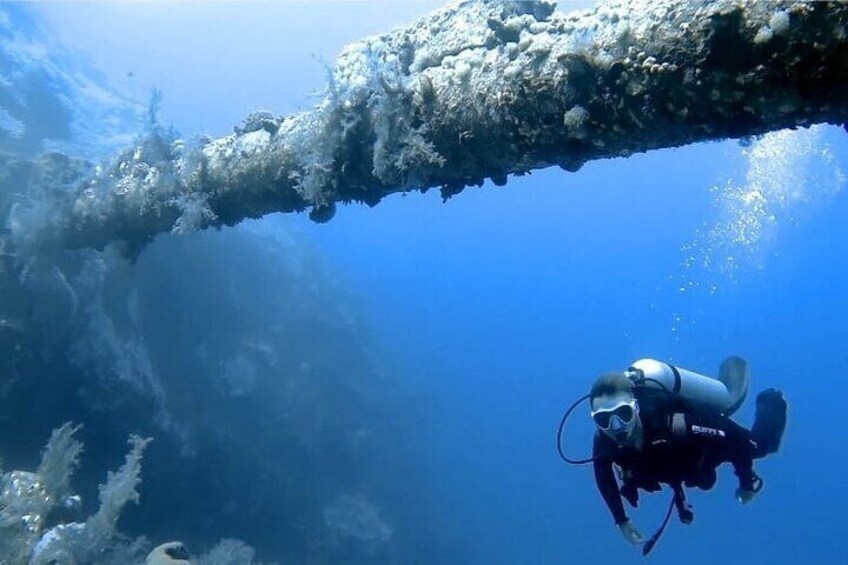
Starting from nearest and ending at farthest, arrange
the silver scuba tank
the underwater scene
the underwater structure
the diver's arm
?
1. the underwater structure
2. the underwater scene
3. the diver's arm
4. the silver scuba tank

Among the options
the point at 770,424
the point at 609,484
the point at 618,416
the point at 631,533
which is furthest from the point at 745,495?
the point at 618,416

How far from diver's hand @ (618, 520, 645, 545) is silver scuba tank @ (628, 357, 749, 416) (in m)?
1.31

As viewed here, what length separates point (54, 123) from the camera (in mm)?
19375

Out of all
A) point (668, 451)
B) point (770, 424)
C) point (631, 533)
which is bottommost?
point (631, 533)

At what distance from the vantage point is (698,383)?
602 cm

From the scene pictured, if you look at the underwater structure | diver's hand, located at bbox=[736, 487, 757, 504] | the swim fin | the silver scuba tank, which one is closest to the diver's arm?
the silver scuba tank

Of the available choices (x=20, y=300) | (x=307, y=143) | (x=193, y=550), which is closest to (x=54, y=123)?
(x=20, y=300)

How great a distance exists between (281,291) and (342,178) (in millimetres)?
14638

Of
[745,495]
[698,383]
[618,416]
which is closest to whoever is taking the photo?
[618,416]

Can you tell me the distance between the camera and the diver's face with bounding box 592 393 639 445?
4953 millimetres

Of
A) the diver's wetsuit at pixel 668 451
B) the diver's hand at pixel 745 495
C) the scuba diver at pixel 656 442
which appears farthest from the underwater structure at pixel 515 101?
the diver's hand at pixel 745 495

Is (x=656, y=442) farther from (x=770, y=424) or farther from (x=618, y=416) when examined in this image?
(x=770, y=424)

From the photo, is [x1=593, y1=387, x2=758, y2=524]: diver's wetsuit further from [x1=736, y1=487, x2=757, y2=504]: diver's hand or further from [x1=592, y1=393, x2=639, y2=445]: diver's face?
[x1=736, y1=487, x2=757, y2=504]: diver's hand

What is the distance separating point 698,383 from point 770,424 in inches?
42.8
